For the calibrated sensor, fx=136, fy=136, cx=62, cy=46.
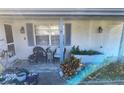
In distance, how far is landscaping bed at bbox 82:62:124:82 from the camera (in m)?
4.03

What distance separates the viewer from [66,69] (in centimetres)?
431

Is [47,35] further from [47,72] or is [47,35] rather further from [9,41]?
[47,72]

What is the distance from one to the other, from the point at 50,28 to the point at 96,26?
213 centimetres

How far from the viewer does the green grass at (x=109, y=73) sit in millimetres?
4049

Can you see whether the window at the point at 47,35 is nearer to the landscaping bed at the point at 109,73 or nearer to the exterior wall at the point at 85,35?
the exterior wall at the point at 85,35

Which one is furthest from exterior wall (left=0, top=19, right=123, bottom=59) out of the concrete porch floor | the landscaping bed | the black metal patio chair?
the landscaping bed

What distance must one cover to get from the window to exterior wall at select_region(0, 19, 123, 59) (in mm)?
242

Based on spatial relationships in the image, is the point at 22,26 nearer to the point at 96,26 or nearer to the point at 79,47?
the point at 79,47

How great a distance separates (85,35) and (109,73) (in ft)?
8.07

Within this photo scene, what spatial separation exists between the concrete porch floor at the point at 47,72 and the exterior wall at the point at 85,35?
118 cm

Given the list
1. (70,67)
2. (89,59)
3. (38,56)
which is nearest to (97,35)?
(89,59)

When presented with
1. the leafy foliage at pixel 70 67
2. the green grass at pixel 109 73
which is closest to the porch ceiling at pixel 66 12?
the leafy foliage at pixel 70 67

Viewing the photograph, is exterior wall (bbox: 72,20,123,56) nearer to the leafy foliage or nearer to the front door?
the leafy foliage
